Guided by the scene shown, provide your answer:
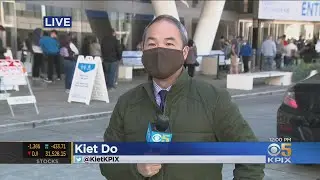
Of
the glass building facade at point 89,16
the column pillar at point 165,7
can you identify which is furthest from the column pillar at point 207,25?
the glass building facade at point 89,16

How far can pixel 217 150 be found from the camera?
7.43 ft

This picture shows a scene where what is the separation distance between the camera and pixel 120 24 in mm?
23188

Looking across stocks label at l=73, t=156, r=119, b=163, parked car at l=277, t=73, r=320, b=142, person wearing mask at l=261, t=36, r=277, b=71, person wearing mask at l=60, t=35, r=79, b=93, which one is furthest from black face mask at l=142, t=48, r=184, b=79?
person wearing mask at l=261, t=36, r=277, b=71

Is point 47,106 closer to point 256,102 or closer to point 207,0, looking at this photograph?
point 256,102

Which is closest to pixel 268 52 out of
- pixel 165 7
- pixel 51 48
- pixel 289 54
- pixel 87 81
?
pixel 289 54

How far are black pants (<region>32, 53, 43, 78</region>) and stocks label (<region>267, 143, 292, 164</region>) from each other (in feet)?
48.3

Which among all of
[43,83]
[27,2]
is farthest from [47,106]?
[27,2]

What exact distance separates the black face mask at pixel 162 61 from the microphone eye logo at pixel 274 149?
0.63 meters

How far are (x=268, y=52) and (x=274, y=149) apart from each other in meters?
19.7

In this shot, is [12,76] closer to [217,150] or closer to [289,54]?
[217,150]

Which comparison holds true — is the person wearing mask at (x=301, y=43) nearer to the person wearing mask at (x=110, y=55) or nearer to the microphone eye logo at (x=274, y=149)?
the person wearing mask at (x=110, y=55)

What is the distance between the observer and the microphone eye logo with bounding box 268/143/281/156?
2400mm

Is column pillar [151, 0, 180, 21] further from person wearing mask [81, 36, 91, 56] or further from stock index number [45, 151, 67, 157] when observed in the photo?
stock index number [45, 151, 67, 157]

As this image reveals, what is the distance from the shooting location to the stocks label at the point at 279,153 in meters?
2.40
